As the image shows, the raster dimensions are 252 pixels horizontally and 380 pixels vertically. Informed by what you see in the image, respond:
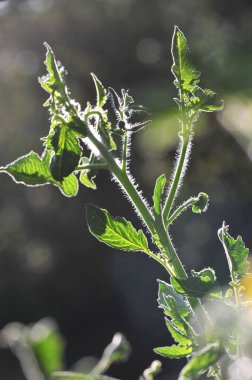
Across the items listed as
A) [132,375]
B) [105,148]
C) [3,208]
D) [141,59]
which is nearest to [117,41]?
[141,59]

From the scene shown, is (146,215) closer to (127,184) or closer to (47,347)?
(127,184)

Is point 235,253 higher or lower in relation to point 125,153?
lower

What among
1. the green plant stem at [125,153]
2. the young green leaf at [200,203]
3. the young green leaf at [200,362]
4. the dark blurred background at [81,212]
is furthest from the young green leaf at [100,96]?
the dark blurred background at [81,212]

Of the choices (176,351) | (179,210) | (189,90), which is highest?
(189,90)

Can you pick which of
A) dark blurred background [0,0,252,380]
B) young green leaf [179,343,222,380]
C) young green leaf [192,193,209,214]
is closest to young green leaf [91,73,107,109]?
young green leaf [192,193,209,214]

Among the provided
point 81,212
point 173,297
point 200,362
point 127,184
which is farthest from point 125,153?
point 81,212

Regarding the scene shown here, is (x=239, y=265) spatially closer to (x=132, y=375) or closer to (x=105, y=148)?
(x=105, y=148)

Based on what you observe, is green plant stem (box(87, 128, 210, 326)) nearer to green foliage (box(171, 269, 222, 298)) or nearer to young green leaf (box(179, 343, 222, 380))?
green foliage (box(171, 269, 222, 298))
